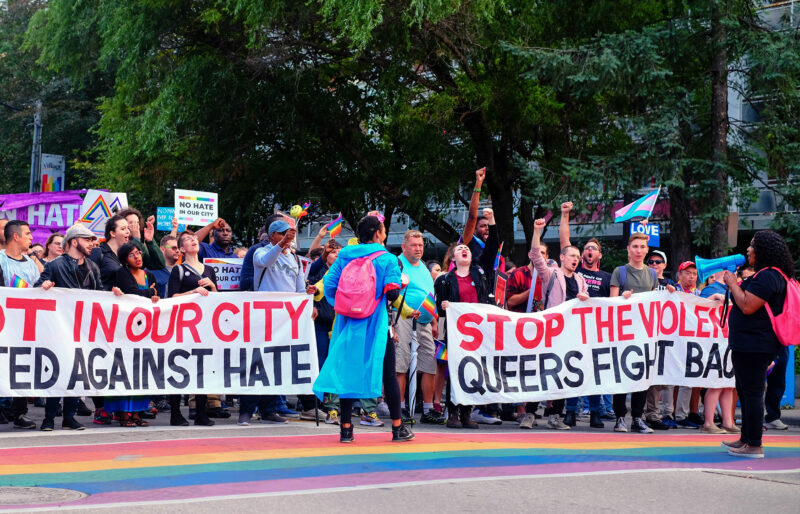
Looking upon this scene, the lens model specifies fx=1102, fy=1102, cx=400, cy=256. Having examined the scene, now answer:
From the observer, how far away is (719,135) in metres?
20.8

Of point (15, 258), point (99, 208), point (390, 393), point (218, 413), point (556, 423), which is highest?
A: point (99, 208)

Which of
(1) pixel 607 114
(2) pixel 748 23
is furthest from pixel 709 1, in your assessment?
(1) pixel 607 114

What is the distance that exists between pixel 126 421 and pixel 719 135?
14.0 m

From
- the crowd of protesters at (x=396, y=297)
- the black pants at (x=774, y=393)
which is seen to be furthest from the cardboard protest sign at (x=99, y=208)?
the black pants at (x=774, y=393)

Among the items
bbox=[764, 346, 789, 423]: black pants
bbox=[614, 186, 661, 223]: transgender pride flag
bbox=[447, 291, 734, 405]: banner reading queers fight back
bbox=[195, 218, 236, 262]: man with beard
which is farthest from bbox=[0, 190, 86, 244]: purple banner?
bbox=[764, 346, 789, 423]: black pants

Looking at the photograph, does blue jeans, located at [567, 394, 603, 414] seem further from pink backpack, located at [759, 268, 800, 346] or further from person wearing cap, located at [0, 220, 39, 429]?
person wearing cap, located at [0, 220, 39, 429]

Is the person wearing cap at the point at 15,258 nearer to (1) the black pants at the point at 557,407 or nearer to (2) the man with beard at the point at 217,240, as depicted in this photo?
(2) the man with beard at the point at 217,240

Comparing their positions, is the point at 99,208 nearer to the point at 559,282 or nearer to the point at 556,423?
the point at 559,282

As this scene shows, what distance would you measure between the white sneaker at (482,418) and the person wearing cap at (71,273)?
398cm

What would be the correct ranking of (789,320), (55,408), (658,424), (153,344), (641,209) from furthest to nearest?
(641,209) < (658,424) < (153,344) < (55,408) < (789,320)

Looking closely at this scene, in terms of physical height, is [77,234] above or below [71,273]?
above

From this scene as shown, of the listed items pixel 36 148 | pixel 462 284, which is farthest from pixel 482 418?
pixel 36 148

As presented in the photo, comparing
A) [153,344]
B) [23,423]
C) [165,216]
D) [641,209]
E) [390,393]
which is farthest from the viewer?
[165,216]

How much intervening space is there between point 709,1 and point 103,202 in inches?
442
